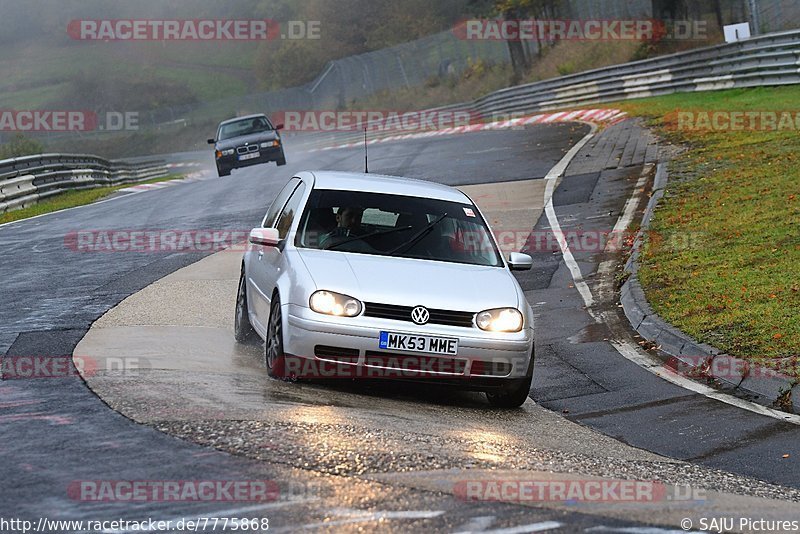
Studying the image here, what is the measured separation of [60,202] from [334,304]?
22.6 metres

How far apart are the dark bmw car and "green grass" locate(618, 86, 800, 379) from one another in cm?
1298

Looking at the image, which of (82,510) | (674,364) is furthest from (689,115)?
(82,510)

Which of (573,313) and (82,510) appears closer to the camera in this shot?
(82,510)

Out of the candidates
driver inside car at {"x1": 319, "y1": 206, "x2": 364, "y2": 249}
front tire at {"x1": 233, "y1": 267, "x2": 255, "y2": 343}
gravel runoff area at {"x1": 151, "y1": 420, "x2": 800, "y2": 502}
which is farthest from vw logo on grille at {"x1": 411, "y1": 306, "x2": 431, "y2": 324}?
front tire at {"x1": 233, "y1": 267, "x2": 255, "y2": 343}

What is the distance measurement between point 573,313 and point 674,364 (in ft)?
8.72

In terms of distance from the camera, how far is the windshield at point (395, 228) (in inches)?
367

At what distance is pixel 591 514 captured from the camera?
5.32 metres

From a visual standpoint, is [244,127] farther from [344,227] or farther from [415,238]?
[415,238]

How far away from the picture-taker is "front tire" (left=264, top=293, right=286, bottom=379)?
334 inches

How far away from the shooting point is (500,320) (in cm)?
848

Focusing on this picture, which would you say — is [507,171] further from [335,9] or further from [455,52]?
[335,9]

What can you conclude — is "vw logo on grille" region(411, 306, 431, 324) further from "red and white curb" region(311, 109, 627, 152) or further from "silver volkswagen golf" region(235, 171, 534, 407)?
"red and white curb" region(311, 109, 627, 152)

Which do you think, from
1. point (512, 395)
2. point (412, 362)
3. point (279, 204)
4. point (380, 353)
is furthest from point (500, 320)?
point (279, 204)

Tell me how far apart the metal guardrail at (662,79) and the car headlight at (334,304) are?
1000 inches
